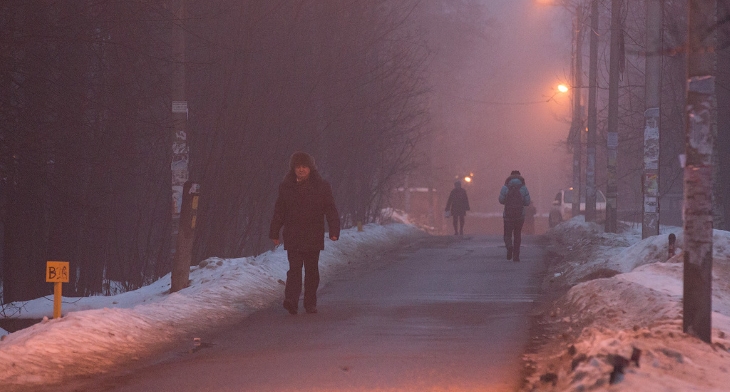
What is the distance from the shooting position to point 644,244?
1661cm

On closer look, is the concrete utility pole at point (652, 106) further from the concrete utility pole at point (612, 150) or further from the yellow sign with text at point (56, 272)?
the yellow sign with text at point (56, 272)

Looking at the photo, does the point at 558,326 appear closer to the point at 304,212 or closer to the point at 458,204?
the point at 304,212

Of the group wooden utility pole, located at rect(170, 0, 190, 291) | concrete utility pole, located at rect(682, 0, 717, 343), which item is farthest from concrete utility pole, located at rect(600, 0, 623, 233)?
concrete utility pole, located at rect(682, 0, 717, 343)

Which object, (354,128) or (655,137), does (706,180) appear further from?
(354,128)

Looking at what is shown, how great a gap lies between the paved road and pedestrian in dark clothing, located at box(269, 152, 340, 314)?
297 mm

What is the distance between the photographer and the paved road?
7871 mm

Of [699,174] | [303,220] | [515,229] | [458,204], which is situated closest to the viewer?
[699,174]

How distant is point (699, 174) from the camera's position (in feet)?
26.9

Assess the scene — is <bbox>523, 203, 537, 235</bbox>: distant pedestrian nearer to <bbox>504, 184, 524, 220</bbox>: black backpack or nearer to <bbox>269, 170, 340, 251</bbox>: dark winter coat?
<bbox>504, 184, 524, 220</bbox>: black backpack

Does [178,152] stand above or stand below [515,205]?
above

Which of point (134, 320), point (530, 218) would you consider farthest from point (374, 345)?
point (530, 218)

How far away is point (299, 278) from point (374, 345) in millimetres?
3065

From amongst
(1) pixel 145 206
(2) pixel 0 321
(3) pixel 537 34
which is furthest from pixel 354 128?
(3) pixel 537 34

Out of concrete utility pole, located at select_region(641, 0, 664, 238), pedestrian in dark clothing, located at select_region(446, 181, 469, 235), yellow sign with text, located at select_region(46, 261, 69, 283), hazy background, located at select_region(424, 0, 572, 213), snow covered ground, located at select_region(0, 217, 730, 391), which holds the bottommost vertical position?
snow covered ground, located at select_region(0, 217, 730, 391)
